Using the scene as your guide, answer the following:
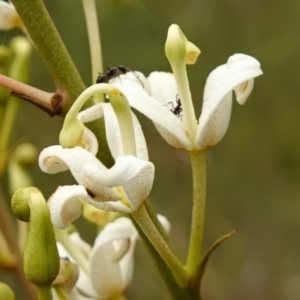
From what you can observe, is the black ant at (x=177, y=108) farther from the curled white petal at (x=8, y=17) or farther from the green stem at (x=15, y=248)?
the green stem at (x=15, y=248)

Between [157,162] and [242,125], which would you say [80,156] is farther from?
[242,125]

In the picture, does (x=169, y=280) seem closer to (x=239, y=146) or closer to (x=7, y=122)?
(x=7, y=122)

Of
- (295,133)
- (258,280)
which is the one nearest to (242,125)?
(295,133)

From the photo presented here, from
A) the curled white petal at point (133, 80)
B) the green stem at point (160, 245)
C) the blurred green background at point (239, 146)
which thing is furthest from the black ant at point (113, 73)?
the blurred green background at point (239, 146)

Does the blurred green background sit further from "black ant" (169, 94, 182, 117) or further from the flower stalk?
the flower stalk

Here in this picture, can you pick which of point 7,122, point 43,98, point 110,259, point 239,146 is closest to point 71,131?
point 43,98

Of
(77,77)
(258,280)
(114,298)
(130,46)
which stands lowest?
(258,280)

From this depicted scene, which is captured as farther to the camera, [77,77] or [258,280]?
[258,280]
